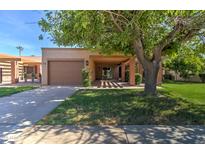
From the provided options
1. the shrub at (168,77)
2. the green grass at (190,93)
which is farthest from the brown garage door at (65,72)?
the shrub at (168,77)

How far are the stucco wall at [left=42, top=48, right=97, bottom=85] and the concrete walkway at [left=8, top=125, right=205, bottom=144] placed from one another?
1726 centimetres

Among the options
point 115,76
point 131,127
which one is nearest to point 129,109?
point 131,127

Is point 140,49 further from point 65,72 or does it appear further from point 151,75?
point 65,72

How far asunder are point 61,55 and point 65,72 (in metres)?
1.84

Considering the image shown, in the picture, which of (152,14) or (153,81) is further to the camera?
(153,81)

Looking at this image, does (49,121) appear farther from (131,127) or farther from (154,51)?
(154,51)

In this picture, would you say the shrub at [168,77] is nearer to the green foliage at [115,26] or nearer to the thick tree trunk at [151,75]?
the green foliage at [115,26]

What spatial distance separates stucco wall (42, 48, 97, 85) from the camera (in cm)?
2389

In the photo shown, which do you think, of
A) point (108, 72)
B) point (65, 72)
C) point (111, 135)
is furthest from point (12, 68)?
point (111, 135)

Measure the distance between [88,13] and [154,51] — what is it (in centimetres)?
769

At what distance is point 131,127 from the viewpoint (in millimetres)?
7082

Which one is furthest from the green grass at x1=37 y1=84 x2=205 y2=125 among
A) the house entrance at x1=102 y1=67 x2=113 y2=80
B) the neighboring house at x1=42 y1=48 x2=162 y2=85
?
the house entrance at x1=102 y1=67 x2=113 y2=80

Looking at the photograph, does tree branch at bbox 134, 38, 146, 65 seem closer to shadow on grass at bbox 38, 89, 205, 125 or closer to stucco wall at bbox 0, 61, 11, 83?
shadow on grass at bbox 38, 89, 205, 125
